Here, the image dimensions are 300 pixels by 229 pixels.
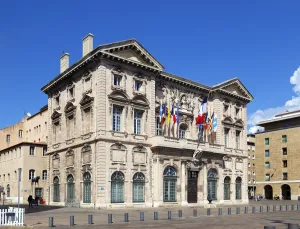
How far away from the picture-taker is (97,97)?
136 ft

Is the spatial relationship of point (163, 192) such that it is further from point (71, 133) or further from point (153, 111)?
point (71, 133)

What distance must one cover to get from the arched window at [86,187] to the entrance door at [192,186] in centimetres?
1226

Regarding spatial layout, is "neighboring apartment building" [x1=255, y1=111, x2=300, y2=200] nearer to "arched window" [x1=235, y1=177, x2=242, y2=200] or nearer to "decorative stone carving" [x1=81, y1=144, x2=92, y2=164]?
"arched window" [x1=235, y1=177, x2=242, y2=200]

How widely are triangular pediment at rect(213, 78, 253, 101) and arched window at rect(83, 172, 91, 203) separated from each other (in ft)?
71.8

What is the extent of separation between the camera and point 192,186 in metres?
48.6

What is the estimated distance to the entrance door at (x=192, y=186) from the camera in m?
48.1

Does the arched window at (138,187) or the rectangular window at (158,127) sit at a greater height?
the rectangular window at (158,127)

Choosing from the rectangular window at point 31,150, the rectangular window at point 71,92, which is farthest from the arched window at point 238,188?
the rectangular window at point 31,150

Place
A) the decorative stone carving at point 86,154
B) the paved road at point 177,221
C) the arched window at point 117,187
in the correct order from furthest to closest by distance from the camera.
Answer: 1. the decorative stone carving at point 86,154
2. the arched window at point 117,187
3. the paved road at point 177,221

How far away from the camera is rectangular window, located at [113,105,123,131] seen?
42500 millimetres

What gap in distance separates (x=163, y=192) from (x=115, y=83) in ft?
41.4

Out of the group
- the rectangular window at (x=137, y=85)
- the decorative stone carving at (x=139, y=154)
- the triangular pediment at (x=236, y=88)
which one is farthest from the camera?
the triangular pediment at (x=236, y=88)

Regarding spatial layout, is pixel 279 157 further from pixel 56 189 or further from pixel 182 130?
pixel 56 189

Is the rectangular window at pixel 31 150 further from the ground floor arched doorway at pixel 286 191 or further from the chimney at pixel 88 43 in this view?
the ground floor arched doorway at pixel 286 191
